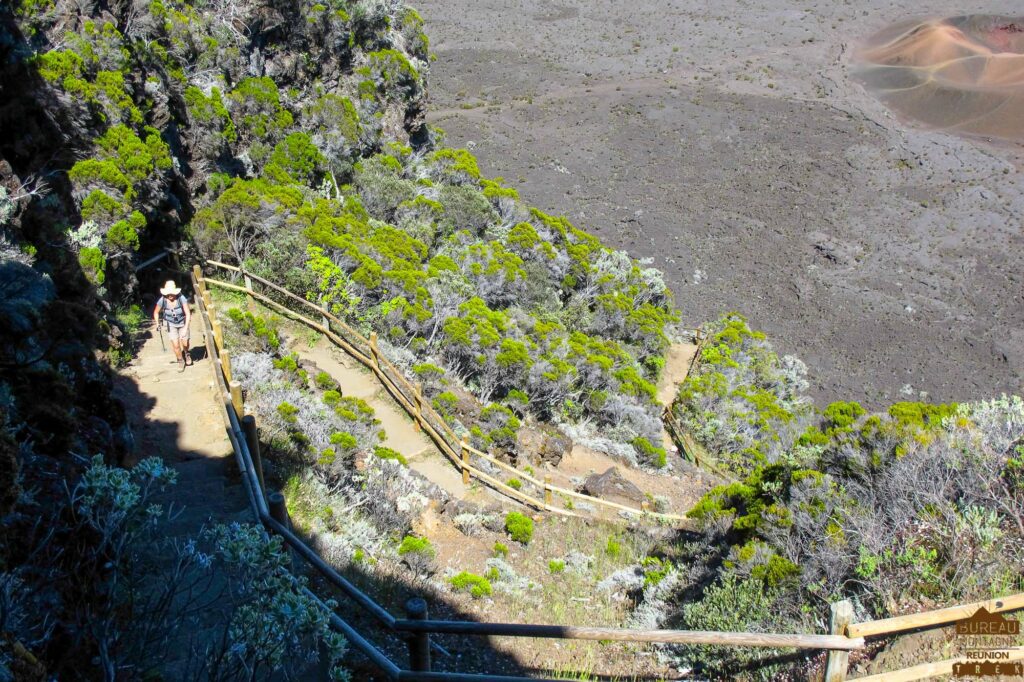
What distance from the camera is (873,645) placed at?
416 centimetres

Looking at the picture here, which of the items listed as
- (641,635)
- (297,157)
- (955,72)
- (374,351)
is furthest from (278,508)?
(955,72)

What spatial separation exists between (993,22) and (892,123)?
14.9 metres

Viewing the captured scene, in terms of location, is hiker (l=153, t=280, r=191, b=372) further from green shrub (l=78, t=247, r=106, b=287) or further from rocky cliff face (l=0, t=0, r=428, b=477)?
green shrub (l=78, t=247, r=106, b=287)

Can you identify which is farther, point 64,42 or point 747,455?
point 747,455

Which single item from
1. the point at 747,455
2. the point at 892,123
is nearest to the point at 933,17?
the point at 892,123

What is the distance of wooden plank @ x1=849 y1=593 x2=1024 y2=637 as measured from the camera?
3.45 metres

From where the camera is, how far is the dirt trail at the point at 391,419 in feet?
34.9

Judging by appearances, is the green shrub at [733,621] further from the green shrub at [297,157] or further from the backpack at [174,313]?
the green shrub at [297,157]

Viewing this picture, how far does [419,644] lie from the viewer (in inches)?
147

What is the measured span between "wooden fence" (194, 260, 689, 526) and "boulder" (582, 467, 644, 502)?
0.31 meters

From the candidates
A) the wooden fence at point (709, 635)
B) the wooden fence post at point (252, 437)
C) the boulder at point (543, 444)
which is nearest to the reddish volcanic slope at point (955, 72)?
the boulder at point (543, 444)

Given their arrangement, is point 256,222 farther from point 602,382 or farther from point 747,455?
point 747,455

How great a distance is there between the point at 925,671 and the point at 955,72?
49108mm

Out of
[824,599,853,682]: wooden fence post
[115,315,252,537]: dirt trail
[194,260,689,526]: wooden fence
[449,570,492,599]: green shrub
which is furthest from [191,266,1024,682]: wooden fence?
[194,260,689,526]: wooden fence
